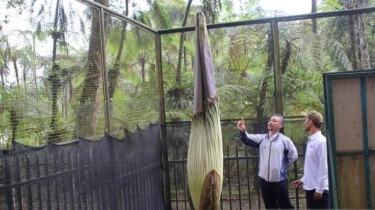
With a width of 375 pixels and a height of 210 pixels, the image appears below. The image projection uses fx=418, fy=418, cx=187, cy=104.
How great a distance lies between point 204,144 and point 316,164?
5.28ft

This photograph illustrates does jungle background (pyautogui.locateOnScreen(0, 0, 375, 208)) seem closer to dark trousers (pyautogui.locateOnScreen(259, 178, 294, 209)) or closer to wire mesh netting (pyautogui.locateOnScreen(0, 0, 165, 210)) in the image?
wire mesh netting (pyautogui.locateOnScreen(0, 0, 165, 210))

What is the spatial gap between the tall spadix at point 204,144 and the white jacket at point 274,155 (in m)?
1.35

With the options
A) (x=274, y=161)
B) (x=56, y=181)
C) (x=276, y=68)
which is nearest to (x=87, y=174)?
(x=56, y=181)

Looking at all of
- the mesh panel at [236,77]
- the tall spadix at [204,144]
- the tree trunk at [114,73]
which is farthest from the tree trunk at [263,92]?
the tree trunk at [114,73]

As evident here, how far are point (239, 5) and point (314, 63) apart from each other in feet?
24.5

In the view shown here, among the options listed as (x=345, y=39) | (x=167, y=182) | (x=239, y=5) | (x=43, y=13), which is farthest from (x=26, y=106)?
(x=239, y=5)

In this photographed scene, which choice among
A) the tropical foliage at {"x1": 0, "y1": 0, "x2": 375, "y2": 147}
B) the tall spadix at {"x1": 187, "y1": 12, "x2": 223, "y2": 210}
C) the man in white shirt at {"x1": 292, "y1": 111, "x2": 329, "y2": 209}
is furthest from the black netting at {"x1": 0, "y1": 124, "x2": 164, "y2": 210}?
the man in white shirt at {"x1": 292, "y1": 111, "x2": 329, "y2": 209}

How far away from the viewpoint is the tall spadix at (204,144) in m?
3.77

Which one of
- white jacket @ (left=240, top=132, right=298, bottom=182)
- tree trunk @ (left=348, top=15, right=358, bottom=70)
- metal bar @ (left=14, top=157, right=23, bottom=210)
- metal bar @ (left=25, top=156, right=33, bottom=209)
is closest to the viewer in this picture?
metal bar @ (left=14, top=157, right=23, bottom=210)

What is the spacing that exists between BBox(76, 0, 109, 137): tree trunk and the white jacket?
1967mm

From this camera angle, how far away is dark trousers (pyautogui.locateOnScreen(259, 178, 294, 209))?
198 inches

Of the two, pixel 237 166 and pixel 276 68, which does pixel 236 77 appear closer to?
pixel 276 68

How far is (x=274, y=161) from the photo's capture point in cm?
501

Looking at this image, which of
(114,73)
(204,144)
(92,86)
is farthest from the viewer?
(114,73)
